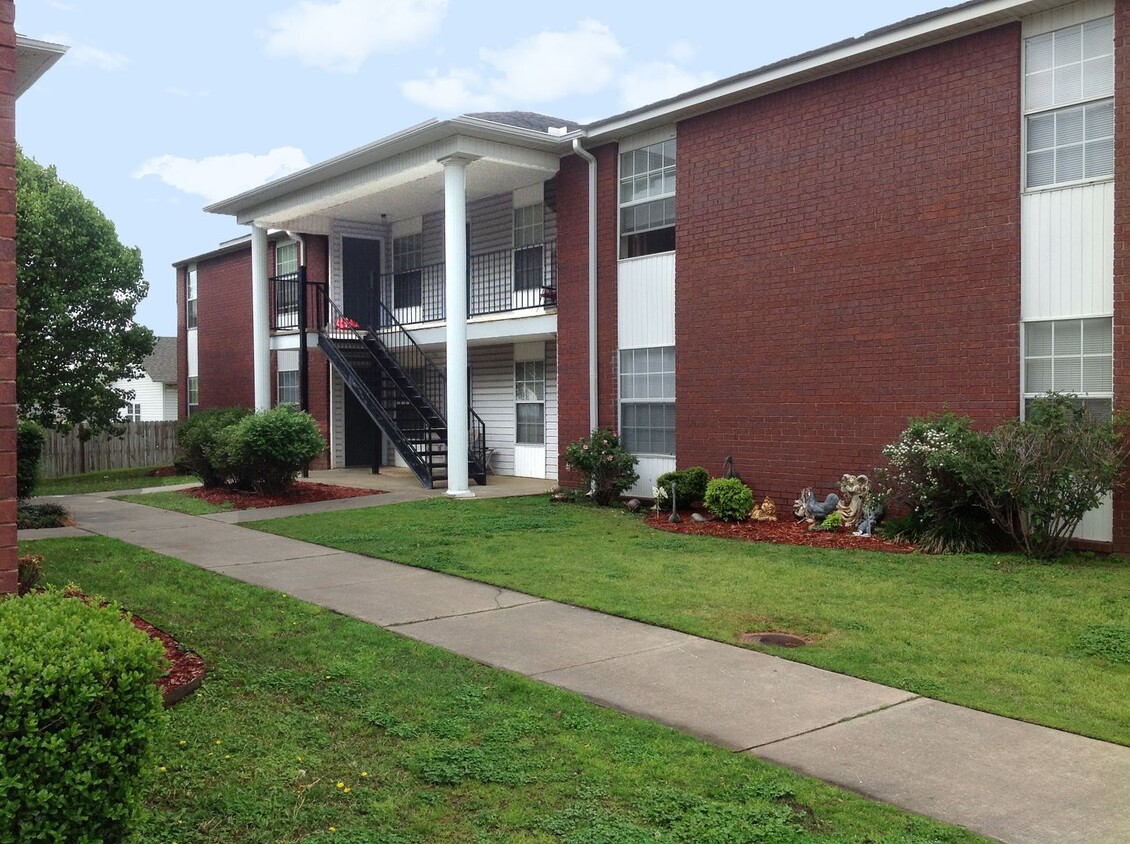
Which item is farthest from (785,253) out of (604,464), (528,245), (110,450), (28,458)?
(110,450)

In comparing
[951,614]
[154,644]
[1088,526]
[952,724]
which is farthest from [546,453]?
[154,644]

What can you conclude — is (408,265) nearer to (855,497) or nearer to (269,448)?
(269,448)

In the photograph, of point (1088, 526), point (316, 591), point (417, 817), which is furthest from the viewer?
point (1088, 526)

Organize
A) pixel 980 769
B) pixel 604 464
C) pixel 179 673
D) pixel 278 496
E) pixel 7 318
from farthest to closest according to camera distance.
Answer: pixel 278 496
pixel 604 464
pixel 179 673
pixel 980 769
pixel 7 318

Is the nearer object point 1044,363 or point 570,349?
point 1044,363

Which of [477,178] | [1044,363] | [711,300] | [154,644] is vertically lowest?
[154,644]

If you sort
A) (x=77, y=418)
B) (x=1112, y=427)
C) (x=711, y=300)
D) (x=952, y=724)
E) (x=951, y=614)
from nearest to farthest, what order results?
(x=952, y=724) < (x=951, y=614) < (x=1112, y=427) < (x=711, y=300) < (x=77, y=418)

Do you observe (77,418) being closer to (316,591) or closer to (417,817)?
(316,591)

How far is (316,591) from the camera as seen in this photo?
8477 mm

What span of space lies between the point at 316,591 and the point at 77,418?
12050 millimetres

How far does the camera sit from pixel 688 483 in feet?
44.5

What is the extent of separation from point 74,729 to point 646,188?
42.5 ft

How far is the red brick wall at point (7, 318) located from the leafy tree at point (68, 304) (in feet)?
46.0

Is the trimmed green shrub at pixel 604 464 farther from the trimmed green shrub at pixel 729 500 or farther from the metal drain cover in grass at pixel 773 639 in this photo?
the metal drain cover in grass at pixel 773 639
